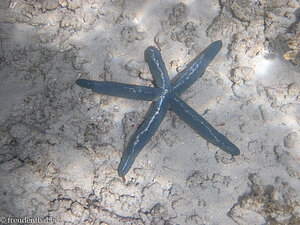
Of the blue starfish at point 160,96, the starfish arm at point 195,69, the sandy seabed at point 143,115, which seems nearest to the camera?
the sandy seabed at point 143,115

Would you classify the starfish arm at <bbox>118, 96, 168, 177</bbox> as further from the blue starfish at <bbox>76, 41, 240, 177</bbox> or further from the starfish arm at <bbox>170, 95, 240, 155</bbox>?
the starfish arm at <bbox>170, 95, 240, 155</bbox>

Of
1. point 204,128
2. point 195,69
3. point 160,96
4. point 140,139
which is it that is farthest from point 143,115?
point 195,69

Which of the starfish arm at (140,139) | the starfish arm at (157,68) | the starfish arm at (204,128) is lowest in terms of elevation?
the starfish arm at (140,139)

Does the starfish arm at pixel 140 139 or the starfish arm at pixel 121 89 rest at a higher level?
the starfish arm at pixel 121 89

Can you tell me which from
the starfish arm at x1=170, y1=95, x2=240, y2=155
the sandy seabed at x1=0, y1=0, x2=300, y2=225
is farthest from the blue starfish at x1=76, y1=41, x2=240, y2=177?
the sandy seabed at x1=0, y1=0, x2=300, y2=225

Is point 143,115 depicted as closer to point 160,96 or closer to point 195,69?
point 160,96

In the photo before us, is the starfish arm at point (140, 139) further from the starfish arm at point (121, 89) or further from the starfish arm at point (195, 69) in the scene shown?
the starfish arm at point (195, 69)

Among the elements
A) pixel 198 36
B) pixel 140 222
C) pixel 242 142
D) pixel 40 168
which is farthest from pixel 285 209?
pixel 40 168

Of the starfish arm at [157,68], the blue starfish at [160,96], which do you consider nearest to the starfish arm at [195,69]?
the blue starfish at [160,96]

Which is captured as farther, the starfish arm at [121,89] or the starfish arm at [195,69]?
the starfish arm at [195,69]
